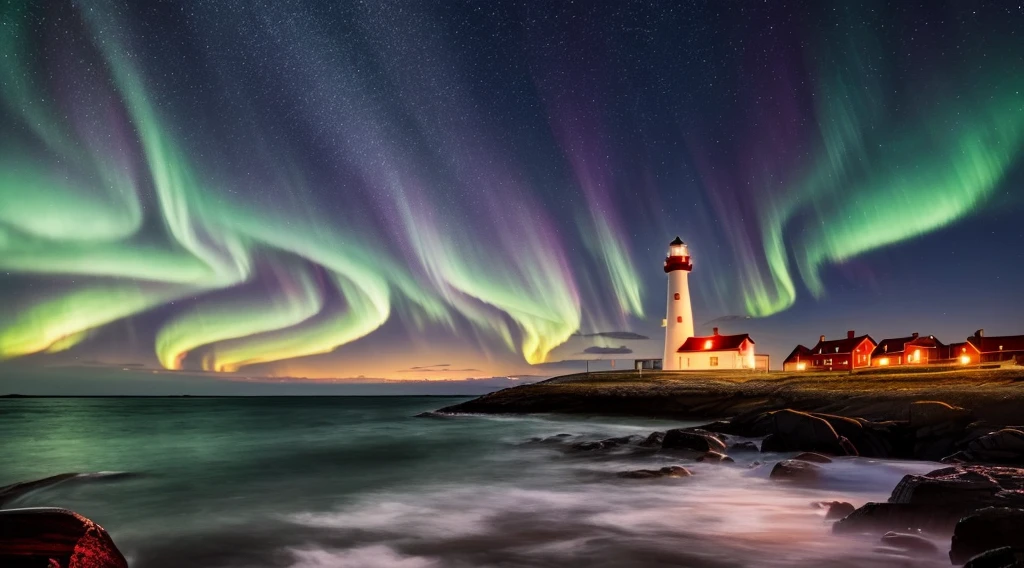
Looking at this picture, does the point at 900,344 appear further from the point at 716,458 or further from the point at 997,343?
the point at 716,458

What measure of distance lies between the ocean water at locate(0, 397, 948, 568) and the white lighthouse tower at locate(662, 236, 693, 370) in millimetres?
36994

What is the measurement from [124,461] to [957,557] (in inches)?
1010

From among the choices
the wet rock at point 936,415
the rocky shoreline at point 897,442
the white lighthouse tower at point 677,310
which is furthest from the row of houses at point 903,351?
the wet rock at point 936,415

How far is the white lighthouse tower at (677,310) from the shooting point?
5819 cm

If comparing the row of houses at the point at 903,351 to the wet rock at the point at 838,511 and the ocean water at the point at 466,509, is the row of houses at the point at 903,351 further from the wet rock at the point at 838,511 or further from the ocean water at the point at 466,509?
the wet rock at the point at 838,511

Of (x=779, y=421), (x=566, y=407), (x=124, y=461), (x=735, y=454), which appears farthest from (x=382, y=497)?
(x=566, y=407)

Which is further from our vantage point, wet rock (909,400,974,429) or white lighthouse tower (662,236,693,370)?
white lighthouse tower (662,236,693,370)

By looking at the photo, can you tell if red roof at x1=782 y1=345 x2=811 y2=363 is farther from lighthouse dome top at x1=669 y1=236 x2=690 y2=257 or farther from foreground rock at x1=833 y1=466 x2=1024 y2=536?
foreground rock at x1=833 y1=466 x2=1024 y2=536

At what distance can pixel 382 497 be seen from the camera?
48.1 feet

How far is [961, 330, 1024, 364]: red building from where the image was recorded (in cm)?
5903

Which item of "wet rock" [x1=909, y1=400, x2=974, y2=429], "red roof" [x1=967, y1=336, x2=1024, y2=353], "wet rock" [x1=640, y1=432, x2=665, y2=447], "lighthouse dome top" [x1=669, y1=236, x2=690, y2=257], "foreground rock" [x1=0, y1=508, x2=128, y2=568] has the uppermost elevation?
"lighthouse dome top" [x1=669, y1=236, x2=690, y2=257]

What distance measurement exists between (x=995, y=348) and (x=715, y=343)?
29065 mm

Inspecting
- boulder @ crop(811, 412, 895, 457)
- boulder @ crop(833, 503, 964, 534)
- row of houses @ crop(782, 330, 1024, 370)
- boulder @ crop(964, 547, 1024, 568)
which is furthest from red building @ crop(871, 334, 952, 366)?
boulder @ crop(964, 547, 1024, 568)

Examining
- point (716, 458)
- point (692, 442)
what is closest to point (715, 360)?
point (692, 442)
